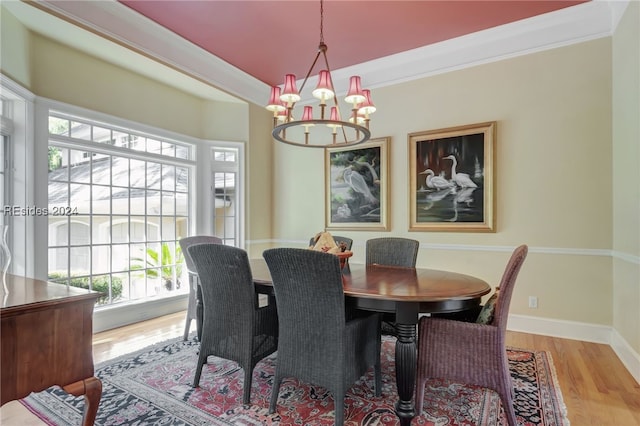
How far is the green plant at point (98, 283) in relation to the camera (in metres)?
3.38

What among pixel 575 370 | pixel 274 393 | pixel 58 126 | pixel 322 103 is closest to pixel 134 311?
pixel 58 126

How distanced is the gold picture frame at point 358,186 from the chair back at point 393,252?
109 cm

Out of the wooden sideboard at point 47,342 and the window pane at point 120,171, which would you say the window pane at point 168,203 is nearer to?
the window pane at point 120,171

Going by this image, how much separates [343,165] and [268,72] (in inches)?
60.8

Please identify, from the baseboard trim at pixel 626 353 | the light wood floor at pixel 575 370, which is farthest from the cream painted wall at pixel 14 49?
the baseboard trim at pixel 626 353

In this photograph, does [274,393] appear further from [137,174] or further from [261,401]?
[137,174]

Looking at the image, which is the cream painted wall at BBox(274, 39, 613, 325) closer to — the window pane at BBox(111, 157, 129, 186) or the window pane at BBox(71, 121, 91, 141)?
the window pane at BBox(111, 157, 129, 186)

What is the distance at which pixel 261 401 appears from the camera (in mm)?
2182

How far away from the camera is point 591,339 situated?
3.23 meters

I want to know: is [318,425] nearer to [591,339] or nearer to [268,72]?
[591,339]

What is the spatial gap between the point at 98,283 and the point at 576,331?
4.87 meters

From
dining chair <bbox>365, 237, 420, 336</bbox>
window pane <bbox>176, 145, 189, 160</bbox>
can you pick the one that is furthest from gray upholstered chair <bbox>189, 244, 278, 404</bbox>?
window pane <bbox>176, 145, 189, 160</bbox>

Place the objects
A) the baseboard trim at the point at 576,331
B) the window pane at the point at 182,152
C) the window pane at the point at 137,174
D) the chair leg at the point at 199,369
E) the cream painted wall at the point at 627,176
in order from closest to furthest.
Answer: the chair leg at the point at 199,369 → the cream painted wall at the point at 627,176 → the baseboard trim at the point at 576,331 → the window pane at the point at 137,174 → the window pane at the point at 182,152

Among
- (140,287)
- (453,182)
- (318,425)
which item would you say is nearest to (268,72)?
(453,182)
